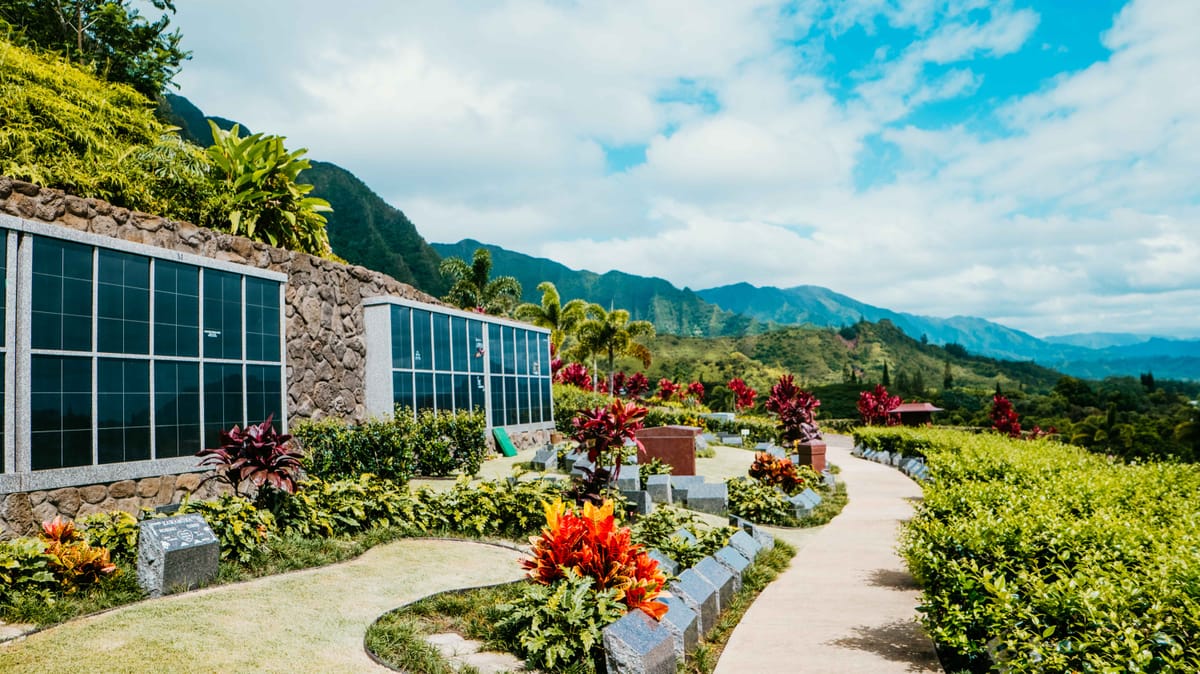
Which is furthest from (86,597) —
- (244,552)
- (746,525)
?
(746,525)

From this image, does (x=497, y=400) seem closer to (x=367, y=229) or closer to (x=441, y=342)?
(x=441, y=342)

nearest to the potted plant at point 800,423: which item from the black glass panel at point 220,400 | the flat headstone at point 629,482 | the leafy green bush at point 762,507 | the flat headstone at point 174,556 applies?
the leafy green bush at point 762,507

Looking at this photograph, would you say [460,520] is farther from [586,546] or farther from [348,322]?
[348,322]

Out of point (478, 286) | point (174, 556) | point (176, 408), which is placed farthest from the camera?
point (478, 286)

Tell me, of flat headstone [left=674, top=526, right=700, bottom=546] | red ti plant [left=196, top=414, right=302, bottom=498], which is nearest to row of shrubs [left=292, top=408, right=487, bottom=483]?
red ti plant [left=196, top=414, right=302, bottom=498]

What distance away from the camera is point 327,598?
5.88 meters

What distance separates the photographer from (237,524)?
679 cm

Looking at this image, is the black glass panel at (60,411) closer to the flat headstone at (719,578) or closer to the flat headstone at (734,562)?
the flat headstone at (719,578)

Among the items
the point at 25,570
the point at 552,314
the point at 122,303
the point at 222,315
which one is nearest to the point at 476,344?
the point at 222,315

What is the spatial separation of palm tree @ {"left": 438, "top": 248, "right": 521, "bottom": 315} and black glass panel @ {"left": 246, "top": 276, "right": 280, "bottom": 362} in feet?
72.4

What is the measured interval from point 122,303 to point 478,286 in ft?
86.1

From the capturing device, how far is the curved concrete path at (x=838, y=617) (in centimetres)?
506

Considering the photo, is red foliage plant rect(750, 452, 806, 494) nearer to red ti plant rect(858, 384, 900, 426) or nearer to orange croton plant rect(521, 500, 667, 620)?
orange croton plant rect(521, 500, 667, 620)

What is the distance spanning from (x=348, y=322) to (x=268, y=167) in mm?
3336
